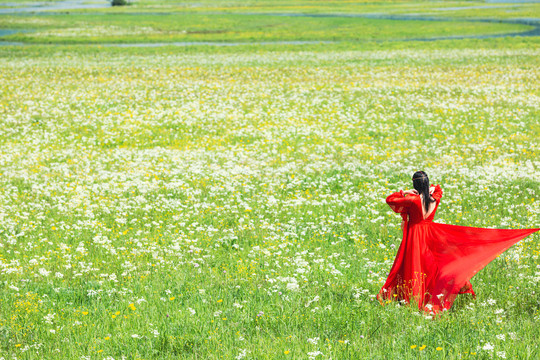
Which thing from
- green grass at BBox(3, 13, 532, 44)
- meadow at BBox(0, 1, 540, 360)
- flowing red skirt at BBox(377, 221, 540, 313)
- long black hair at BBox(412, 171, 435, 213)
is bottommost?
meadow at BBox(0, 1, 540, 360)

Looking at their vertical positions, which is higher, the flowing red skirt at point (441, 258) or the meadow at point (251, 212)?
the flowing red skirt at point (441, 258)

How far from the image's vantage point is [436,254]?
759 centimetres

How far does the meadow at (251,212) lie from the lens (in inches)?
277

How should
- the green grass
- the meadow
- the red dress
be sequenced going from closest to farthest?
the meadow, the red dress, the green grass

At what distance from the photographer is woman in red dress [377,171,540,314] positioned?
7410 mm

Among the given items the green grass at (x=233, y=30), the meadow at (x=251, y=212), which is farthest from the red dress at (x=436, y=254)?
the green grass at (x=233, y=30)

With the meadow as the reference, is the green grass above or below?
above

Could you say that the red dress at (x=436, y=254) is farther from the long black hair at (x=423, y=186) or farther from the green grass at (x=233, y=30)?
the green grass at (x=233, y=30)

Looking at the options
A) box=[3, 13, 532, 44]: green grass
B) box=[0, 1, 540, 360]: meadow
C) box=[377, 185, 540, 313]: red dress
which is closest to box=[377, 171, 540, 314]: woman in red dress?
box=[377, 185, 540, 313]: red dress

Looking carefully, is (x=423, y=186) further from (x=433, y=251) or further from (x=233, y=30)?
(x=233, y=30)

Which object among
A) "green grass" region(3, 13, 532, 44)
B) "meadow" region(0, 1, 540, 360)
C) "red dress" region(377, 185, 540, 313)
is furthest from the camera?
"green grass" region(3, 13, 532, 44)

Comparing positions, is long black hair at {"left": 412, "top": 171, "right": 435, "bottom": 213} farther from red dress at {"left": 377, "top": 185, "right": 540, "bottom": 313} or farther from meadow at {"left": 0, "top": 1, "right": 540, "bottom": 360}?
meadow at {"left": 0, "top": 1, "right": 540, "bottom": 360}

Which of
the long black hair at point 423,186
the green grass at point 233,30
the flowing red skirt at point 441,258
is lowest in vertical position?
the flowing red skirt at point 441,258

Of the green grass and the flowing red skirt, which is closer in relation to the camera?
the flowing red skirt
